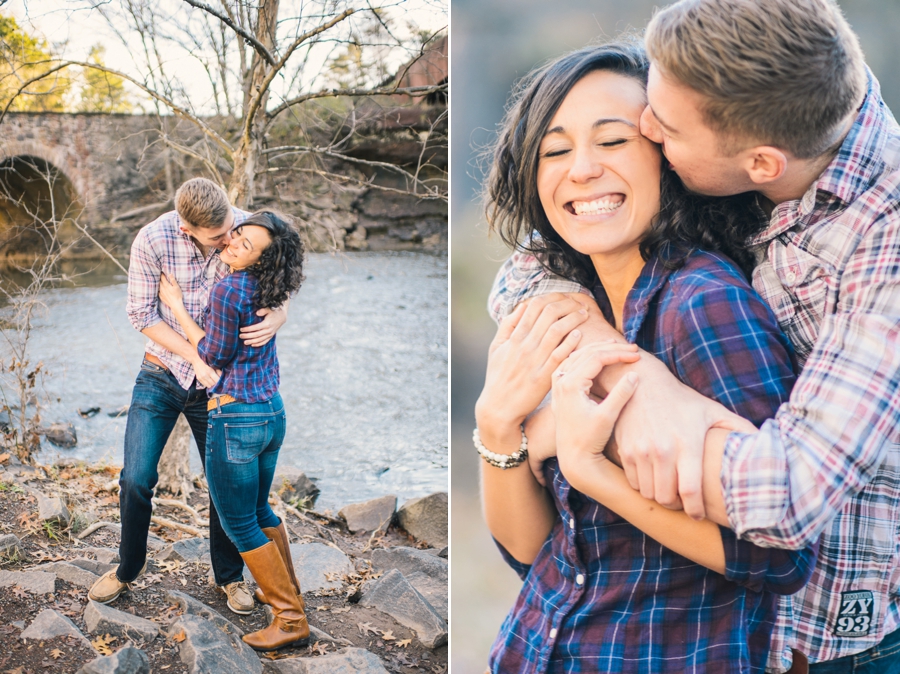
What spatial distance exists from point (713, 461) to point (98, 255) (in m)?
2.34

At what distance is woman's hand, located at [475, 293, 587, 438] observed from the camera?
121 centimetres

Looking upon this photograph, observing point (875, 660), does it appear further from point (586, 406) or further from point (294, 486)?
point (294, 486)

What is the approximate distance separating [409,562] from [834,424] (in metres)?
2.33

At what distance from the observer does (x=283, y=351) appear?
3.69 metres

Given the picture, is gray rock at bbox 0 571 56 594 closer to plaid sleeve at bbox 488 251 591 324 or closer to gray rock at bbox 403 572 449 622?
gray rock at bbox 403 572 449 622

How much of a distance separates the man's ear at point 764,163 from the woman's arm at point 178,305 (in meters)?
1.51

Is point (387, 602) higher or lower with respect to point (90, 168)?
lower

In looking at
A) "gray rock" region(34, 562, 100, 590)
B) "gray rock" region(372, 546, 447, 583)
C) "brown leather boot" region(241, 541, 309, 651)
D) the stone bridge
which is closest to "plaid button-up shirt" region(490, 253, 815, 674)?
"brown leather boot" region(241, 541, 309, 651)

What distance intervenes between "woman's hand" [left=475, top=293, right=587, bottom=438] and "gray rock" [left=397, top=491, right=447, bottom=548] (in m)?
2.13

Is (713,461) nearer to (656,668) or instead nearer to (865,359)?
(865,359)

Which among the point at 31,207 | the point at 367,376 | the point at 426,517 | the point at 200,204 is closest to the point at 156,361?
the point at 200,204

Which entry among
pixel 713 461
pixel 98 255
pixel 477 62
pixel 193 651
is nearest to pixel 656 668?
pixel 713 461

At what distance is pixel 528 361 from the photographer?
123 centimetres

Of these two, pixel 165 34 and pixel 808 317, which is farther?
pixel 165 34
